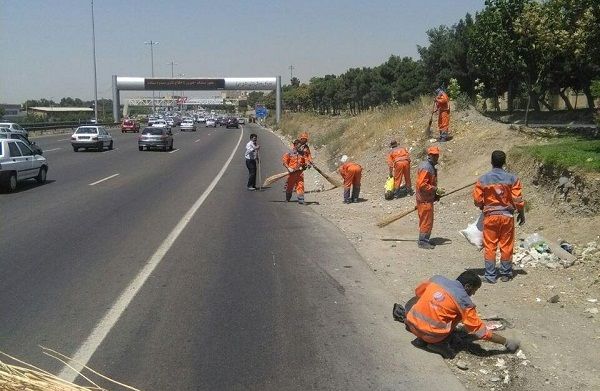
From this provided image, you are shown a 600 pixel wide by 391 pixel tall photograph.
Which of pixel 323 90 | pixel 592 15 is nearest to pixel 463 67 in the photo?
pixel 592 15

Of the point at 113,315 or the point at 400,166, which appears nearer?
the point at 113,315

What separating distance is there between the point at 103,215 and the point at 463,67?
40874 mm

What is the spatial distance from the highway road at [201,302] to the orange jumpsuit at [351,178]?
6.71ft

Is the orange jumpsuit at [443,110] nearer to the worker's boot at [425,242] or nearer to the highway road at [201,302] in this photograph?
the highway road at [201,302]

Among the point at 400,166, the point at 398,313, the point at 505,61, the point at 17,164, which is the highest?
the point at 505,61

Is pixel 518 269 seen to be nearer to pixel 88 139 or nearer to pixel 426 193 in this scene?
pixel 426 193

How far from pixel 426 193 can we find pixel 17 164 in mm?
12327

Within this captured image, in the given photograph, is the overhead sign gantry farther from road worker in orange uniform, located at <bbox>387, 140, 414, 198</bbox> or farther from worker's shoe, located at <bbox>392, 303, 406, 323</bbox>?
worker's shoe, located at <bbox>392, 303, 406, 323</bbox>

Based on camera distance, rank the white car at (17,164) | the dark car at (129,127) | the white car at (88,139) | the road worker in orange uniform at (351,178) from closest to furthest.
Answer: the road worker in orange uniform at (351,178) → the white car at (17,164) → the white car at (88,139) → the dark car at (129,127)

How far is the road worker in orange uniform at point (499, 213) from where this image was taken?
7.86m

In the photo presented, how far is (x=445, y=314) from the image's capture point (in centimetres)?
563

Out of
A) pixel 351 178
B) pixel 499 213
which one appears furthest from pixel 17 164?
pixel 499 213

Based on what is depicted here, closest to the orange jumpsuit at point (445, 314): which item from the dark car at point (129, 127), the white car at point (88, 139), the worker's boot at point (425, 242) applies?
the worker's boot at point (425, 242)

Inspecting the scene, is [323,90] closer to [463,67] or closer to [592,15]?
[463,67]
